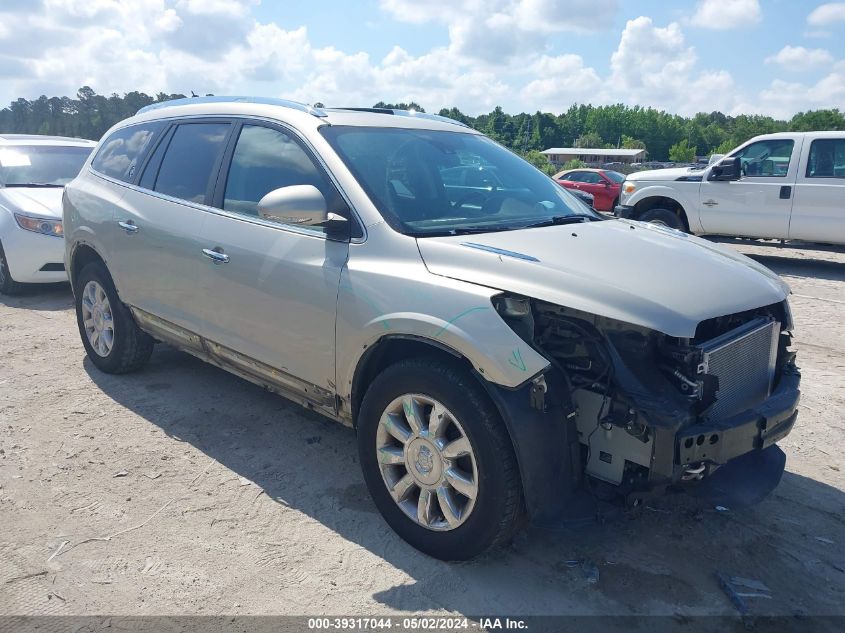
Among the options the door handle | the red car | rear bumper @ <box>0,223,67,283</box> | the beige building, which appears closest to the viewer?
the door handle

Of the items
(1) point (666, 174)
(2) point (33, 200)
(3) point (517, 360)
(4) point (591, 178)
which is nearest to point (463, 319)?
(3) point (517, 360)

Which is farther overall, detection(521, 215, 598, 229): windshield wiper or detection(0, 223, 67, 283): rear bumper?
detection(0, 223, 67, 283): rear bumper

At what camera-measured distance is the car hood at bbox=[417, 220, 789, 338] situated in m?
2.66

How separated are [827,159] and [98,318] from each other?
9751 mm

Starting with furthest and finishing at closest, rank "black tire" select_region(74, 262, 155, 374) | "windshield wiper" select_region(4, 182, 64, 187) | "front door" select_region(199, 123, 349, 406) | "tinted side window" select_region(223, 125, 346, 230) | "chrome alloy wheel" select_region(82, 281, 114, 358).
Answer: "windshield wiper" select_region(4, 182, 64, 187) < "chrome alloy wheel" select_region(82, 281, 114, 358) < "black tire" select_region(74, 262, 155, 374) < "tinted side window" select_region(223, 125, 346, 230) < "front door" select_region(199, 123, 349, 406)

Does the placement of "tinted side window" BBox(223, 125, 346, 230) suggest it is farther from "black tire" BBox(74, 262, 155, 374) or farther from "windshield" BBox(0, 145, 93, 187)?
"windshield" BBox(0, 145, 93, 187)

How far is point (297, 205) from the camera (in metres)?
3.25

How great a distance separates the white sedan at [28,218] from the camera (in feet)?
25.7

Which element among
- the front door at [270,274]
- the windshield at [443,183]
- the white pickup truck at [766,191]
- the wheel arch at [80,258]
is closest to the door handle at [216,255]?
the front door at [270,274]

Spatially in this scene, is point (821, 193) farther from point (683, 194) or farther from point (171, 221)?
point (171, 221)

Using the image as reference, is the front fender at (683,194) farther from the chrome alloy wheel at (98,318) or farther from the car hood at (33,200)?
the chrome alloy wheel at (98,318)

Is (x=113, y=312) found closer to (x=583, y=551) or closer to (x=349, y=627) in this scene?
(x=349, y=627)

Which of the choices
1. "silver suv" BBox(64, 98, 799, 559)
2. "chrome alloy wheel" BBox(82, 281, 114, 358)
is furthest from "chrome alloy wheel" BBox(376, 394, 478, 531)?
"chrome alloy wheel" BBox(82, 281, 114, 358)

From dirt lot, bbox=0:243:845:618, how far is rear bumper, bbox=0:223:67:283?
3607mm
